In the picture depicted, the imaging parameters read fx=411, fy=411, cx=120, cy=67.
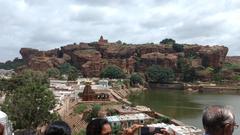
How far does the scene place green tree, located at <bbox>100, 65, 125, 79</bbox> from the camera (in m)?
52.9

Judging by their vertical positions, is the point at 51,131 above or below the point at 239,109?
above

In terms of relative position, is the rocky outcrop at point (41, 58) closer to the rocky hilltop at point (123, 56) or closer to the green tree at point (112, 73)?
the rocky hilltop at point (123, 56)

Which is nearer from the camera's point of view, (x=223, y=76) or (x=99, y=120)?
Result: (x=99, y=120)

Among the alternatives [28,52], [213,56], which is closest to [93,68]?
[28,52]

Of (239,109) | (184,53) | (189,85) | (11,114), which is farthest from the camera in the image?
(184,53)

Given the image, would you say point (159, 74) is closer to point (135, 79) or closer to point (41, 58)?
point (135, 79)

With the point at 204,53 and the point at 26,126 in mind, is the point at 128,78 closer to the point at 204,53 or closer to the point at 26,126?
the point at 204,53

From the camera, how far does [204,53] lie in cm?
5900

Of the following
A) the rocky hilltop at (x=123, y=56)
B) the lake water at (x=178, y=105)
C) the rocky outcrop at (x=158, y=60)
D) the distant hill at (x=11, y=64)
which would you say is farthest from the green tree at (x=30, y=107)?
the distant hill at (x=11, y=64)

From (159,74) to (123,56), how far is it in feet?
33.9

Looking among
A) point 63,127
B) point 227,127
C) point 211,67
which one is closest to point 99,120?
point 63,127

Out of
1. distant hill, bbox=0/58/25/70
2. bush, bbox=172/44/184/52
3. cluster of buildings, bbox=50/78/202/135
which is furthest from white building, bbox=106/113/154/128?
distant hill, bbox=0/58/25/70

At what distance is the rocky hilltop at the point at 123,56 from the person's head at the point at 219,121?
5413 cm

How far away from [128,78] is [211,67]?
13045mm
